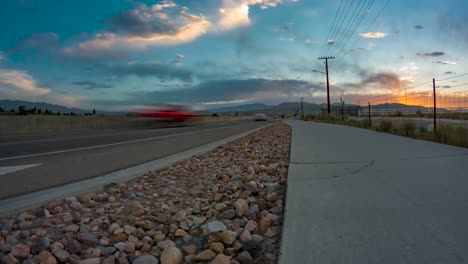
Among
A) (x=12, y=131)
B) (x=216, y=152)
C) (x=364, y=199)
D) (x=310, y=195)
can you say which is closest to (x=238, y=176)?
(x=310, y=195)

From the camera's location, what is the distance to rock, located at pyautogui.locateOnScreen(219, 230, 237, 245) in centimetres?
287

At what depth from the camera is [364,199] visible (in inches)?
147

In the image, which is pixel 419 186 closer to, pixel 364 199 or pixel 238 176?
pixel 364 199

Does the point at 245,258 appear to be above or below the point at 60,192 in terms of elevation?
below

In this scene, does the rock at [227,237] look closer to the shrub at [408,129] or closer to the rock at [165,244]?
the rock at [165,244]

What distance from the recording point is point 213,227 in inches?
125

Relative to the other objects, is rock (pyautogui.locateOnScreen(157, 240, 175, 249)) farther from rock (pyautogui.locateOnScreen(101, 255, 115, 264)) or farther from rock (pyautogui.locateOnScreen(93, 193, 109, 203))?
rock (pyautogui.locateOnScreen(93, 193, 109, 203))

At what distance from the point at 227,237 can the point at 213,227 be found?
1.01ft

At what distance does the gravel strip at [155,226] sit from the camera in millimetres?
2639

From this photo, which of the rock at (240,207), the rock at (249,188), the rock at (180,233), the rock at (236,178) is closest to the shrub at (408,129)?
the rock at (236,178)

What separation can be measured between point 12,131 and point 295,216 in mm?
19175

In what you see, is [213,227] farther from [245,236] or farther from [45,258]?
[45,258]

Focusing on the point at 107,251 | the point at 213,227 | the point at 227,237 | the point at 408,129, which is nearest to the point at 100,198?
the point at 107,251

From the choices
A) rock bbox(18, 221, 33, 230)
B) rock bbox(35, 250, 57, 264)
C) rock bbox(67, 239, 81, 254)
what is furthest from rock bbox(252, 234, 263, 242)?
rock bbox(18, 221, 33, 230)
